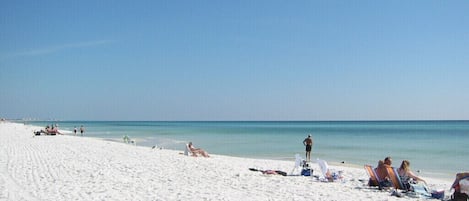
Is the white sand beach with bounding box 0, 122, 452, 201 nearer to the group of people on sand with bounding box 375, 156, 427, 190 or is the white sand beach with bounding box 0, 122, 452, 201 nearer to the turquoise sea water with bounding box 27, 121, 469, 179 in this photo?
the group of people on sand with bounding box 375, 156, 427, 190

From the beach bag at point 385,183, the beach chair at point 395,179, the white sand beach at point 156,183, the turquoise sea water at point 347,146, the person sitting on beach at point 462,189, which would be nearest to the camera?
the white sand beach at point 156,183

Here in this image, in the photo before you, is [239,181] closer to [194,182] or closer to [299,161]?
[194,182]

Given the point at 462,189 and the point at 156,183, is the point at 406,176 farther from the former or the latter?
the point at 156,183

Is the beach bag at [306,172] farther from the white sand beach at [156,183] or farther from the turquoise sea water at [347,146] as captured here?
the turquoise sea water at [347,146]

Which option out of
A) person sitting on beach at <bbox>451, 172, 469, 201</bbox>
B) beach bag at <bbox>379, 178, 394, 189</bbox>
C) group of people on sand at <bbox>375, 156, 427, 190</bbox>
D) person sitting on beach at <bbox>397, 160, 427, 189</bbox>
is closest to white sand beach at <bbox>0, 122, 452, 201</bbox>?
beach bag at <bbox>379, 178, 394, 189</bbox>

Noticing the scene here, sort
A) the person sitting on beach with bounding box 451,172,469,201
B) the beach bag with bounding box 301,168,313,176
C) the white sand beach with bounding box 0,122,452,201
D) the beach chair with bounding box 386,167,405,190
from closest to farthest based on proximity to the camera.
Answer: the white sand beach with bounding box 0,122,452,201 < the person sitting on beach with bounding box 451,172,469,201 < the beach chair with bounding box 386,167,405,190 < the beach bag with bounding box 301,168,313,176

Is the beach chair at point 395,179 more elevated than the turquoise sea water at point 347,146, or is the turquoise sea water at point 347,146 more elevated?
the beach chair at point 395,179

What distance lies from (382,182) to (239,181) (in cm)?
321

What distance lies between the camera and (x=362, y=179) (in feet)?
36.6

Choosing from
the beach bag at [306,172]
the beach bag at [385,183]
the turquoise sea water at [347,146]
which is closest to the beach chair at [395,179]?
the beach bag at [385,183]

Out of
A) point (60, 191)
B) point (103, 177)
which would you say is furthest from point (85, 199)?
point (103, 177)

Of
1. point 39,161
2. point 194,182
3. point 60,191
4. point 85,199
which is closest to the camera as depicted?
point 85,199

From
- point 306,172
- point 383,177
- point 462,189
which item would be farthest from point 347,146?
point 462,189

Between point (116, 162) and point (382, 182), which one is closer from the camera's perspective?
point (382, 182)
